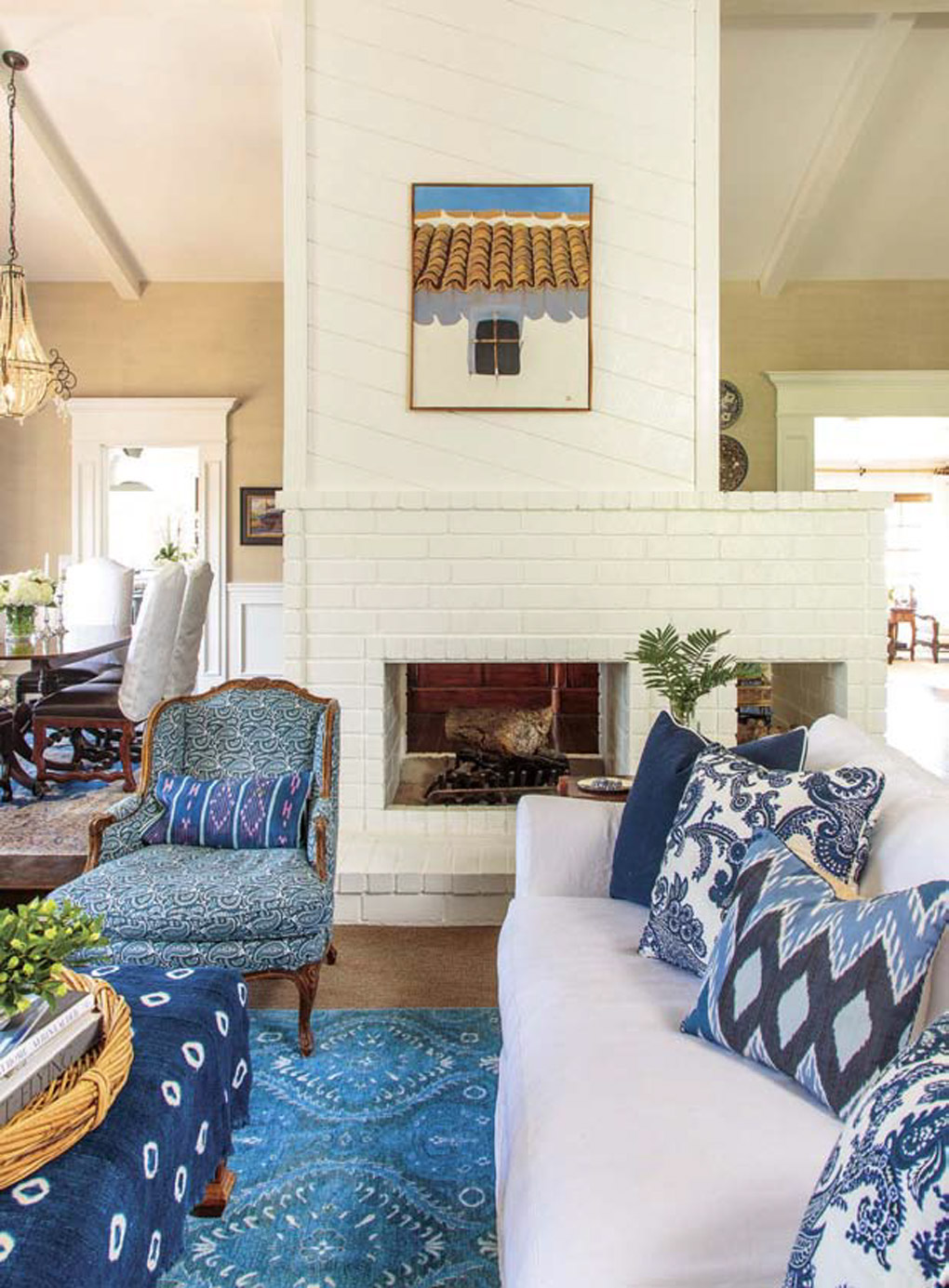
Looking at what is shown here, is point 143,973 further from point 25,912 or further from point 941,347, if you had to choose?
point 941,347

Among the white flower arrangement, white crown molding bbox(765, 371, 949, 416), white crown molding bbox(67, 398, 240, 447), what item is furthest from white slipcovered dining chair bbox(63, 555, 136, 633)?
white crown molding bbox(765, 371, 949, 416)

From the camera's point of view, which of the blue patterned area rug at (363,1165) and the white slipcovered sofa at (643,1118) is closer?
the white slipcovered sofa at (643,1118)

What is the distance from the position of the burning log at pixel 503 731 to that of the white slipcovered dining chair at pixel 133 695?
168 centimetres

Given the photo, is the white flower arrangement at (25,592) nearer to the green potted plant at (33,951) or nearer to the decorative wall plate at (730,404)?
the green potted plant at (33,951)

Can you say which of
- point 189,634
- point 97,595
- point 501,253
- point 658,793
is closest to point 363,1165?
point 658,793

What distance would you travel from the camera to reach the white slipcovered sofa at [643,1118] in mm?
1075

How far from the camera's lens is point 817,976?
4.32 feet

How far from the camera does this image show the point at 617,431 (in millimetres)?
3633

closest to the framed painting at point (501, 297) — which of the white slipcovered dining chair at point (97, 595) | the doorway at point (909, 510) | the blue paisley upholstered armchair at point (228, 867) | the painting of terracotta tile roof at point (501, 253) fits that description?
the painting of terracotta tile roof at point (501, 253)

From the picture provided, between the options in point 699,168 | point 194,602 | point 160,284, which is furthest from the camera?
point 160,284

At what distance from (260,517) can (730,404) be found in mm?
3370

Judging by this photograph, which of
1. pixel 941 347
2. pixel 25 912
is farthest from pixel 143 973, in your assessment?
pixel 941 347

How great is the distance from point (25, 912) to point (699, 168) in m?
3.38

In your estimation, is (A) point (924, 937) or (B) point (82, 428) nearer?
(A) point (924, 937)
